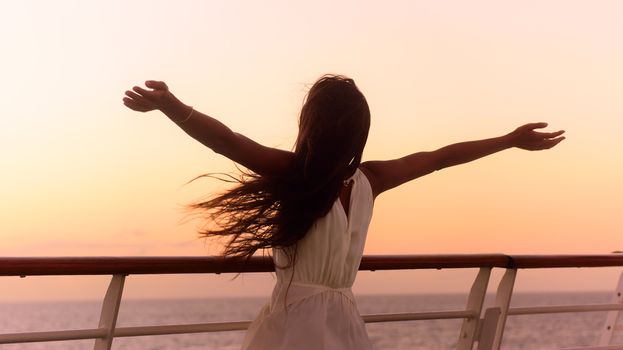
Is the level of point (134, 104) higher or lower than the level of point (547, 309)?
higher

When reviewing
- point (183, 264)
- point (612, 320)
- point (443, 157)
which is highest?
point (443, 157)

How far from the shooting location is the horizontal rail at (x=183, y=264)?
2.54 m

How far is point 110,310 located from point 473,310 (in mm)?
1500

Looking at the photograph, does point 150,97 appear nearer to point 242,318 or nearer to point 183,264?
point 183,264

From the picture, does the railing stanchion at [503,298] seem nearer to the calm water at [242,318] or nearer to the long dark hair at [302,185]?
the long dark hair at [302,185]

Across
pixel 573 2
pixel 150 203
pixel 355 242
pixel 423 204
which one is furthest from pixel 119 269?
pixel 150 203

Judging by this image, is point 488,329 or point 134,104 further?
point 488,329

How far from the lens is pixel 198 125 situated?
2256mm

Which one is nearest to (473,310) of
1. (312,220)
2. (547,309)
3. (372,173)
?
(547,309)

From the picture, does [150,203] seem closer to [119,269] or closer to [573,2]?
[573,2]

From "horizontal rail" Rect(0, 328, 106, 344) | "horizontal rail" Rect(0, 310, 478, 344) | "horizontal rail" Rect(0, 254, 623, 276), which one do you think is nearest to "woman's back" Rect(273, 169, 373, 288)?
"horizontal rail" Rect(0, 254, 623, 276)

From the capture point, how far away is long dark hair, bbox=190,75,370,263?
2541mm

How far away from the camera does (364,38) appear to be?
15453mm

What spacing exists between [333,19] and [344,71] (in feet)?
42.1
